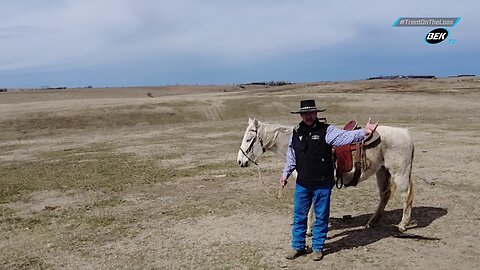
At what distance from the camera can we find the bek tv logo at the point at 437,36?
24.1 meters

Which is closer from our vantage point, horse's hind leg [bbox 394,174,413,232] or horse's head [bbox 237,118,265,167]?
horse's hind leg [bbox 394,174,413,232]

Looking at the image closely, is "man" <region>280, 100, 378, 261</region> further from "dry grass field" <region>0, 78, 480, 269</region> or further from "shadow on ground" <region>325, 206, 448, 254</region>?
"shadow on ground" <region>325, 206, 448, 254</region>

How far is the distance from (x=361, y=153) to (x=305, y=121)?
1.63 m

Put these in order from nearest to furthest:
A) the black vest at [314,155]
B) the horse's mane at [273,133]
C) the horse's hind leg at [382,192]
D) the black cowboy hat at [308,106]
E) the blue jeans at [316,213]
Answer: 1. the black cowboy hat at [308,106]
2. the black vest at [314,155]
3. the blue jeans at [316,213]
4. the horse's mane at [273,133]
5. the horse's hind leg at [382,192]

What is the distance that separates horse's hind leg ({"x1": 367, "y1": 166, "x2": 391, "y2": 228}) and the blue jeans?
2061 mm

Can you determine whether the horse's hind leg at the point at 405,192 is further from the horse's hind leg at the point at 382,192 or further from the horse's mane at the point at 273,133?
the horse's mane at the point at 273,133

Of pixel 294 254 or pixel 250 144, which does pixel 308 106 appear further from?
pixel 294 254

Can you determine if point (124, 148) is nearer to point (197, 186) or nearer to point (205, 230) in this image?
point (197, 186)

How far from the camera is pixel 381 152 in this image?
825 centimetres

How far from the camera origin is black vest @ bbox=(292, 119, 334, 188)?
270 inches

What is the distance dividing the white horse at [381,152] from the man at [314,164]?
93cm

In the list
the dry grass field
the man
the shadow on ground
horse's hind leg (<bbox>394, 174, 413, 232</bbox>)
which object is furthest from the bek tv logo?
the man

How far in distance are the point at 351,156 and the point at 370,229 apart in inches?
73.3

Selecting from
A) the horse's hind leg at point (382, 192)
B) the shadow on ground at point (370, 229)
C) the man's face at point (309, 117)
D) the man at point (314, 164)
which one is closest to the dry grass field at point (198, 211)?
the shadow on ground at point (370, 229)
